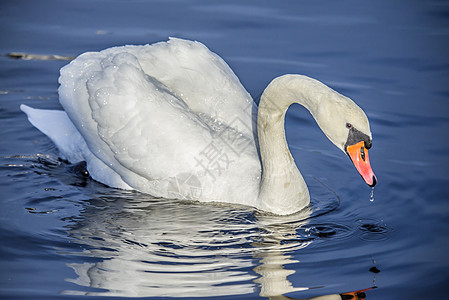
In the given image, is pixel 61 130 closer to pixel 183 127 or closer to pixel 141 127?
pixel 141 127

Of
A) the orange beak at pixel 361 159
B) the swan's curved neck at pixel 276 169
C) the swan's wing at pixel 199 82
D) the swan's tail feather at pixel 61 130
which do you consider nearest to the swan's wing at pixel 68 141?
the swan's tail feather at pixel 61 130

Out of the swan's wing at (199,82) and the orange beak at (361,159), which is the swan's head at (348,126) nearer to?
the orange beak at (361,159)

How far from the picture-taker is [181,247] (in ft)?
25.3

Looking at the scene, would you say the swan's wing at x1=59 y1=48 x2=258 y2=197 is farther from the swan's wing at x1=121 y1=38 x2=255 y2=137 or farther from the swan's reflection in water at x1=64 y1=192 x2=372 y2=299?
the swan's reflection in water at x1=64 y1=192 x2=372 y2=299

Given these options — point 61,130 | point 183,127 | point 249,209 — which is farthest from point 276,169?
point 61,130

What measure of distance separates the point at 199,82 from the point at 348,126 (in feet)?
7.73

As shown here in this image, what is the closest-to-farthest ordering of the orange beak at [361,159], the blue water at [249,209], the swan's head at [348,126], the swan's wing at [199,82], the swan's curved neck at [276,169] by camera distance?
the blue water at [249,209]
the swan's head at [348,126]
the orange beak at [361,159]
the swan's curved neck at [276,169]
the swan's wing at [199,82]

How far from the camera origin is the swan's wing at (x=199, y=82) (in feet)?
30.0

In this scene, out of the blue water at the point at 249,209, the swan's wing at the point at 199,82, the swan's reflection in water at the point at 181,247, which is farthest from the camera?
the swan's wing at the point at 199,82

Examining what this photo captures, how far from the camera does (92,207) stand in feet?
28.9

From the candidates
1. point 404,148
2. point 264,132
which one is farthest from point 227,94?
point 404,148

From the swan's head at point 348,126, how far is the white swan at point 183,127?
412 mm

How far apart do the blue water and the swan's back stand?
1.04 ft

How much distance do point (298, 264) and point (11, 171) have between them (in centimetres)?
414
